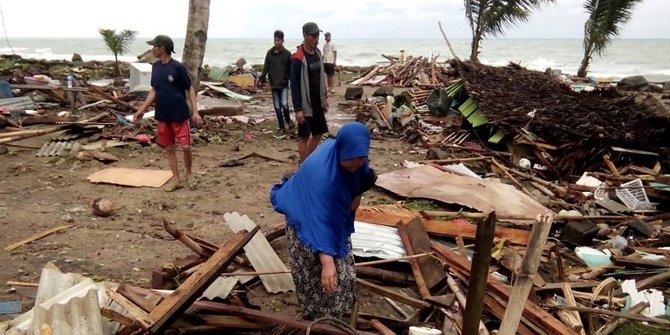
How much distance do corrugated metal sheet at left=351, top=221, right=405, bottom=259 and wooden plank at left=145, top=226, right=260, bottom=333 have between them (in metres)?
1.24

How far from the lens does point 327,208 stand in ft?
9.57

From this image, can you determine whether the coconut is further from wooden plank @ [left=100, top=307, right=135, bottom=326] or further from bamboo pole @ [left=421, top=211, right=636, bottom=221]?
bamboo pole @ [left=421, top=211, right=636, bottom=221]

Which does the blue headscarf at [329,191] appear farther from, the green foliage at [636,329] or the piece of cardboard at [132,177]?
the piece of cardboard at [132,177]

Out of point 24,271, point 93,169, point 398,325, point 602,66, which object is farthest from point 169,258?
point 602,66

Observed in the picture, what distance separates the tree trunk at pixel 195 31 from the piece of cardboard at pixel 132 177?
2855mm

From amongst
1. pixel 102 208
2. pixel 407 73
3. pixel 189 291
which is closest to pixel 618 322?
pixel 189 291

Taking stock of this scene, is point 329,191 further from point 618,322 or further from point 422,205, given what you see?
point 422,205

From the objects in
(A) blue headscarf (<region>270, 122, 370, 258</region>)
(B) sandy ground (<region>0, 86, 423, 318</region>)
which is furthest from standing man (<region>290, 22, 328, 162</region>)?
(A) blue headscarf (<region>270, 122, 370, 258</region>)

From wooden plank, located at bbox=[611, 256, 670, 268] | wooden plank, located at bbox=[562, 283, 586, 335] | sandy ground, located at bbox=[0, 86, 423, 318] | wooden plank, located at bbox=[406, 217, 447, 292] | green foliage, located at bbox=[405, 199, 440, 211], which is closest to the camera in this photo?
wooden plank, located at bbox=[562, 283, 586, 335]

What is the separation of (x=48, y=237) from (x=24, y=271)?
0.81 m

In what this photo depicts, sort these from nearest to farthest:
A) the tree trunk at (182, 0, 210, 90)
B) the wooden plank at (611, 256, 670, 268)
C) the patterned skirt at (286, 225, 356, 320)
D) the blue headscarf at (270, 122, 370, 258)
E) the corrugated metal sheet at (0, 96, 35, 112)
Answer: the blue headscarf at (270, 122, 370, 258) → the patterned skirt at (286, 225, 356, 320) → the wooden plank at (611, 256, 670, 268) → the tree trunk at (182, 0, 210, 90) → the corrugated metal sheet at (0, 96, 35, 112)

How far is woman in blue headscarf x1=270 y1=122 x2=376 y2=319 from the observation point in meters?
2.84

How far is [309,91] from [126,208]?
112 inches

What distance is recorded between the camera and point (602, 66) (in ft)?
135
